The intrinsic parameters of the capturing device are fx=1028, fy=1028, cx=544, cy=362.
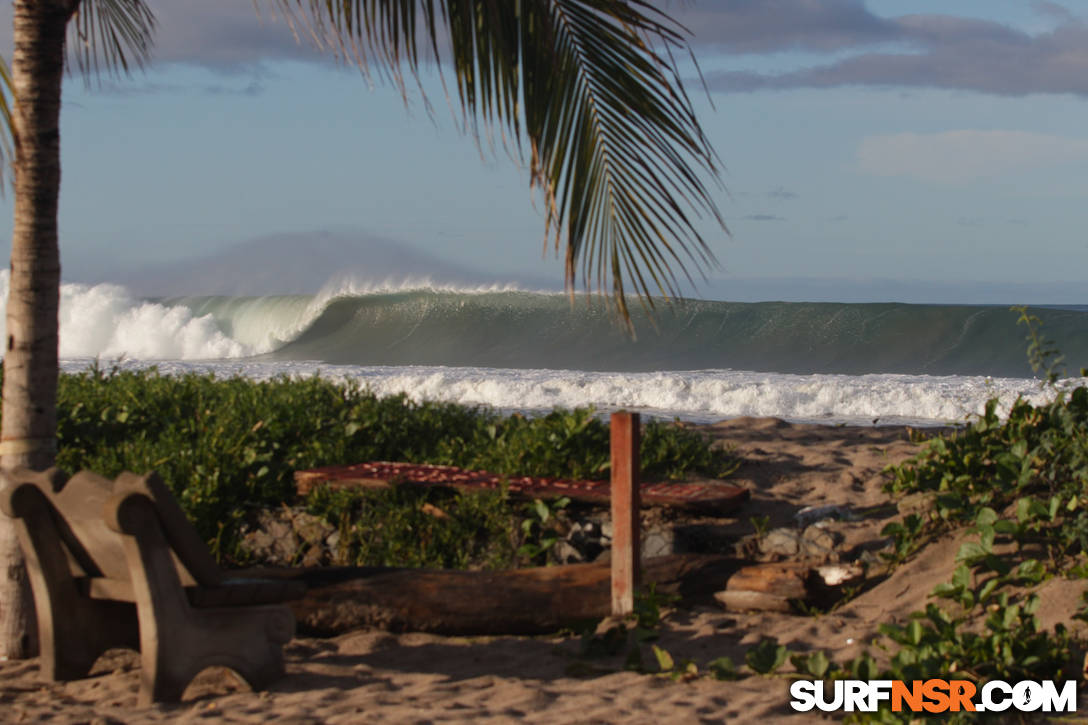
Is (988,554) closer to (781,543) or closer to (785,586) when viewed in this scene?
(785,586)

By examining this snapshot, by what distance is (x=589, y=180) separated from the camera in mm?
4391

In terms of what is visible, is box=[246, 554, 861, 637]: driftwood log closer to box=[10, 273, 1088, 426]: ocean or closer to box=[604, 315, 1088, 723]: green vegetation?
box=[604, 315, 1088, 723]: green vegetation

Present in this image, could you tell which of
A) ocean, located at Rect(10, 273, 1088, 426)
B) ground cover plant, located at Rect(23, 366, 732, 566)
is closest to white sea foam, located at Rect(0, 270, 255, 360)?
ocean, located at Rect(10, 273, 1088, 426)

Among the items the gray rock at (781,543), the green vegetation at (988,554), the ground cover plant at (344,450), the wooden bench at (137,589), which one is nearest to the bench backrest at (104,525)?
the wooden bench at (137,589)

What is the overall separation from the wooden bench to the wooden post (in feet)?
4.71

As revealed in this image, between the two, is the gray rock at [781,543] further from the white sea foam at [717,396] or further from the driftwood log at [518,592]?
the white sea foam at [717,396]

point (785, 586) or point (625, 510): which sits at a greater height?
point (625, 510)

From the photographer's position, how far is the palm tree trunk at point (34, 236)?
15.0 ft

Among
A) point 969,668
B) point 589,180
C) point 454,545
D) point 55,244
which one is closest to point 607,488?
point 454,545

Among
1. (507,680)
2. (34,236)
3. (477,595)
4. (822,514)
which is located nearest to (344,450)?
(477,595)

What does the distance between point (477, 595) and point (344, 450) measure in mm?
2057

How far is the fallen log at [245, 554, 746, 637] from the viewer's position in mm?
4832

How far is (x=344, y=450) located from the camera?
657 cm

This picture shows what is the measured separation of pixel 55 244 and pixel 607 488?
300 cm
